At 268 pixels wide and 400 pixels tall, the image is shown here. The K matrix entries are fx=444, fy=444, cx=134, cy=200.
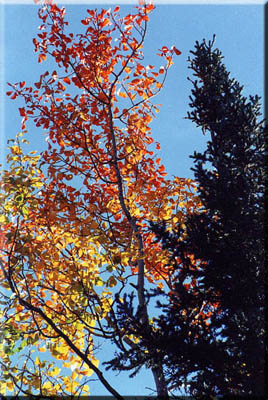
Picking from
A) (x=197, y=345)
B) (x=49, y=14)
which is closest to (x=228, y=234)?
(x=197, y=345)

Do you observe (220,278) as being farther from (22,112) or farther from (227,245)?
(22,112)

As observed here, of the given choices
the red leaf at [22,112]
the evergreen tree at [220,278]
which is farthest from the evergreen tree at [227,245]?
the red leaf at [22,112]

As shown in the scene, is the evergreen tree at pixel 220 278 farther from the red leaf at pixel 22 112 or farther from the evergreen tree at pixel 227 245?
the red leaf at pixel 22 112

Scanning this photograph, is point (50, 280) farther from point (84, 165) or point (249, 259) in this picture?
point (249, 259)

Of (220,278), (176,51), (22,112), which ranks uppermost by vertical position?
(22,112)

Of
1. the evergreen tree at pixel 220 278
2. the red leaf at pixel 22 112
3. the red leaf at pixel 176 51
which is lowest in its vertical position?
the evergreen tree at pixel 220 278

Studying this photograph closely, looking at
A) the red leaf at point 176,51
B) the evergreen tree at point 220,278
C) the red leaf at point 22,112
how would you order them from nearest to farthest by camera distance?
the evergreen tree at point 220,278 < the red leaf at point 176,51 < the red leaf at point 22,112

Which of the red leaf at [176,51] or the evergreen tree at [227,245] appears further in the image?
the red leaf at [176,51]

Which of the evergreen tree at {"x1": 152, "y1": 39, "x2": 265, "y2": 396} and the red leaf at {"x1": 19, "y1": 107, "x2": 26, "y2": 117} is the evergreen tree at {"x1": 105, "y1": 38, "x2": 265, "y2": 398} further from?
the red leaf at {"x1": 19, "y1": 107, "x2": 26, "y2": 117}

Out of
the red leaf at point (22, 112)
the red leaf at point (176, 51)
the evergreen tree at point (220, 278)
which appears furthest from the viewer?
the red leaf at point (22, 112)

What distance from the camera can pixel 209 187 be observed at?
22.8 ft

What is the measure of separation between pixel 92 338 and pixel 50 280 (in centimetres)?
123

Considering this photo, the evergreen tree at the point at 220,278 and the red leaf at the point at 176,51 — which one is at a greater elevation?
the red leaf at the point at 176,51

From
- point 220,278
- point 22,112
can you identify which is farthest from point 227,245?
point 22,112
